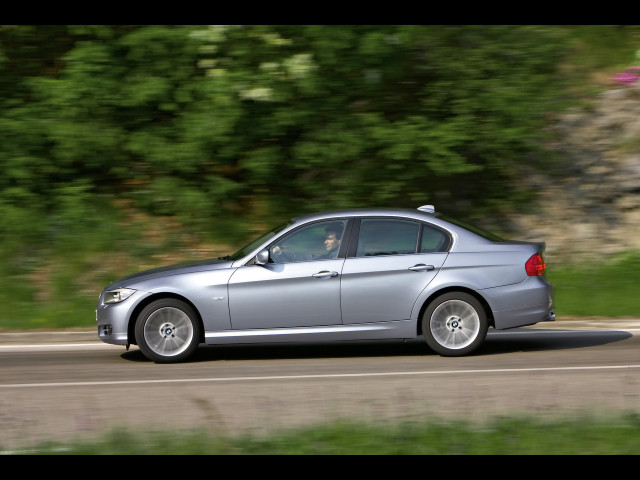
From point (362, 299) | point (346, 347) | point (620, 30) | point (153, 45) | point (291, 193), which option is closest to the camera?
A: point (362, 299)

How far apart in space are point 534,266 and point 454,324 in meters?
1.06

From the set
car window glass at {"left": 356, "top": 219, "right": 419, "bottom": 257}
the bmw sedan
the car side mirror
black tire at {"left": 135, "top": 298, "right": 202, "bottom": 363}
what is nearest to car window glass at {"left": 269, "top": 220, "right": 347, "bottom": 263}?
the bmw sedan

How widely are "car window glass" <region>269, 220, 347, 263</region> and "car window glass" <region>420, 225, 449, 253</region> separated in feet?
2.80

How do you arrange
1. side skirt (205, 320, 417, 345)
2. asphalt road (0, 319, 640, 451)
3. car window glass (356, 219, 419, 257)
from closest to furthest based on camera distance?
asphalt road (0, 319, 640, 451)
side skirt (205, 320, 417, 345)
car window glass (356, 219, 419, 257)

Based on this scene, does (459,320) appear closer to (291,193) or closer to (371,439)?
(371,439)

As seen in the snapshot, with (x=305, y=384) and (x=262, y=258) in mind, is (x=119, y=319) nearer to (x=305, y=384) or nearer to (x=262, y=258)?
(x=262, y=258)

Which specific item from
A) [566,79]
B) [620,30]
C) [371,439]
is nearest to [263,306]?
[371,439]

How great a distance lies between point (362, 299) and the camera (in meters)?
9.55

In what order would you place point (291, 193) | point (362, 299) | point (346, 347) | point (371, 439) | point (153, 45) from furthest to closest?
point (291, 193), point (153, 45), point (346, 347), point (362, 299), point (371, 439)

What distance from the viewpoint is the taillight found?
9773mm

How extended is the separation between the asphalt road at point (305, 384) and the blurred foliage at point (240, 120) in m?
3.95

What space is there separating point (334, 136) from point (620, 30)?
8.35m

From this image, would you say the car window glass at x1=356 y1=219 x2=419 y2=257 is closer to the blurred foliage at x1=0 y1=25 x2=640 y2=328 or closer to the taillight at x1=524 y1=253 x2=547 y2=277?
the taillight at x1=524 y1=253 x2=547 y2=277

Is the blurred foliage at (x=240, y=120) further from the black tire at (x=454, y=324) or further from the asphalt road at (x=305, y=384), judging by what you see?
the black tire at (x=454, y=324)
